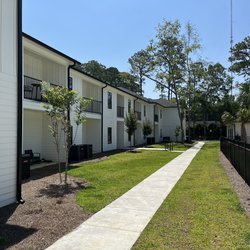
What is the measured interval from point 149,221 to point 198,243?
1489 millimetres

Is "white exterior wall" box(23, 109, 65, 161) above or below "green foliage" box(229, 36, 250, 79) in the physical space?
below

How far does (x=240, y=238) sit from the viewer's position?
558cm

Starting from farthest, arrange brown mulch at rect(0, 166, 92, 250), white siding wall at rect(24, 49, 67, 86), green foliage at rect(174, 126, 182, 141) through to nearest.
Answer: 1. green foliage at rect(174, 126, 182, 141)
2. white siding wall at rect(24, 49, 67, 86)
3. brown mulch at rect(0, 166, 92, 250)

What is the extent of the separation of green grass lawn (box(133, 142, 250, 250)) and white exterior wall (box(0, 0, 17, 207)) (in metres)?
3.63

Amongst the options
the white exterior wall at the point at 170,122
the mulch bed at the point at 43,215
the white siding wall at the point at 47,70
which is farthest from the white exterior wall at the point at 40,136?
the white exterior wall at the point at 170,122

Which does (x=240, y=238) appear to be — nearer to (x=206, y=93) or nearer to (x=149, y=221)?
(x=149, y=221)

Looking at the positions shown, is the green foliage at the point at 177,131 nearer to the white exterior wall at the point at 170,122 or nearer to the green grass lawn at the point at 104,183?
the white exterior wall at the point at 170,122

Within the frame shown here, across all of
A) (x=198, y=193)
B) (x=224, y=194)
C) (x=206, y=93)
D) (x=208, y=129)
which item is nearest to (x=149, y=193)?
(x=198, y=193)

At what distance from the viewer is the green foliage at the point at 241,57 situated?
4621cm

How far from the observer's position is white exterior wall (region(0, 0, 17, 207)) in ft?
25.9

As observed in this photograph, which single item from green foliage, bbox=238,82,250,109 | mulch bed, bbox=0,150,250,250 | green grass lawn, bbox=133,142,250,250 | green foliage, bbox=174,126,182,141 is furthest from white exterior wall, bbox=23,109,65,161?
green foliage, bbox=238,82,250,109

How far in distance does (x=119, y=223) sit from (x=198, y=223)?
5.04ft

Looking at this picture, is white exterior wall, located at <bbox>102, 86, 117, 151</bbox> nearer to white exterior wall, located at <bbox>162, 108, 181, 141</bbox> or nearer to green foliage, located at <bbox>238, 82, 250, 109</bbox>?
green foliage, located at <bbox>238, 82, 250, 109</bbox>

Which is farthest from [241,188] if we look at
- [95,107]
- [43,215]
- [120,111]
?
[120,111]
